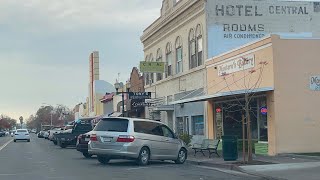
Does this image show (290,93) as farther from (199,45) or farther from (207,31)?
(199,45)

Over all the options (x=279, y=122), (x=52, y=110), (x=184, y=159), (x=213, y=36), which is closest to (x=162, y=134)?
(x=184, y=159)

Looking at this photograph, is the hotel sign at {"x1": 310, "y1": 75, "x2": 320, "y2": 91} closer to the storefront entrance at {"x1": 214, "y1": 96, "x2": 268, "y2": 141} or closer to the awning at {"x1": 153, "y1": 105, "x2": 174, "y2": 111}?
the storefront entrance at {"x1": 214, "y1": 96, "x2": 268, "y2": 141}

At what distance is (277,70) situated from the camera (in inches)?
939

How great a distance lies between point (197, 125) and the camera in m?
35.0

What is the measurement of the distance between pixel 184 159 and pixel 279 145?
14.1ft

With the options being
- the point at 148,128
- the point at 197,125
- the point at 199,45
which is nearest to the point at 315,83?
the point at 148,128

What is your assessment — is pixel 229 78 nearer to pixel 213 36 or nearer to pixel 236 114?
pixel 236 114

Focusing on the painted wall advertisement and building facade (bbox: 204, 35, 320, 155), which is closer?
building facade (bbox: 204, 35, 320, 155)

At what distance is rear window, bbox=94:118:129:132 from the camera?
20.8 m

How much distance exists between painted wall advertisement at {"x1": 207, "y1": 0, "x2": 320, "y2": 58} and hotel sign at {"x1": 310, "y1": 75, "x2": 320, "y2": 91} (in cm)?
851

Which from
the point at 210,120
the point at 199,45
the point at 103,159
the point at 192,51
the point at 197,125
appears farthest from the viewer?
the point at 192,51

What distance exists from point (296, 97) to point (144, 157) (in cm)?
763

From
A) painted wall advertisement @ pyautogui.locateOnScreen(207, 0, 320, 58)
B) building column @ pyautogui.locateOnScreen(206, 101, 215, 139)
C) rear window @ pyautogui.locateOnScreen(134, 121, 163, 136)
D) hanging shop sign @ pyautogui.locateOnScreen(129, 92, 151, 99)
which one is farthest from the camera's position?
hanging shop sign @ pyautogui.locateOnScreen(129, 92, 151, 99)

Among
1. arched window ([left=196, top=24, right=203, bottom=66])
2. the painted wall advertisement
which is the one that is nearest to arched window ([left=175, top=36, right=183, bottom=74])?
arched window ([left=196, top=24, right=203, bottom=66])
